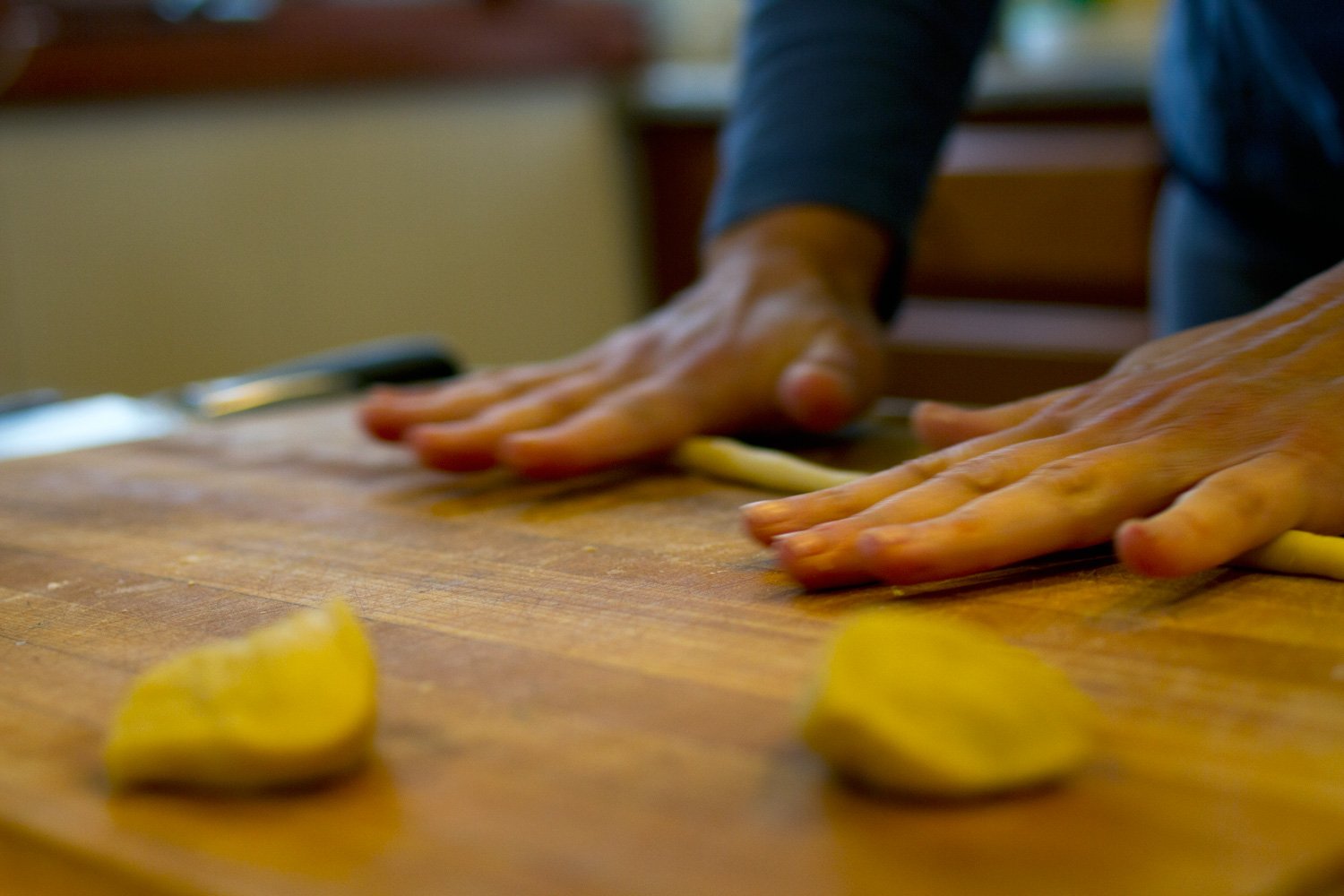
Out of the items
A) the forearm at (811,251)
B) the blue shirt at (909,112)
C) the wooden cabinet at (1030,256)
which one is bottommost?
the wooden cabinet at (1030,256)

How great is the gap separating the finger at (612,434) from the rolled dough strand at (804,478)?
0.06 feet

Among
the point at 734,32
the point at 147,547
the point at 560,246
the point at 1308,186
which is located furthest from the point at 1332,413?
the point at 734,32

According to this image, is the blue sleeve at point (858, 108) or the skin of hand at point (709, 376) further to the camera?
the blue sleeve at point (858, 108)

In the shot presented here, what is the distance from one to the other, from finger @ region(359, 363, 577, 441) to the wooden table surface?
8.5 inches

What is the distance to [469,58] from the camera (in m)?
2.50

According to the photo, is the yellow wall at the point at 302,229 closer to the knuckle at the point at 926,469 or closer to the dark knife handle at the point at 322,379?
the dark knife handle at the point at 322,379

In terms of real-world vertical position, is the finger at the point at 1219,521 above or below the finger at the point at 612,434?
above

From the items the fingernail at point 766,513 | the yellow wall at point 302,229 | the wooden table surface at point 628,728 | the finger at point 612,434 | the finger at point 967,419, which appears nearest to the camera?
the wooden table surface at point 628,728

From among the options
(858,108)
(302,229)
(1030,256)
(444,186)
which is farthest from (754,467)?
(444,186)

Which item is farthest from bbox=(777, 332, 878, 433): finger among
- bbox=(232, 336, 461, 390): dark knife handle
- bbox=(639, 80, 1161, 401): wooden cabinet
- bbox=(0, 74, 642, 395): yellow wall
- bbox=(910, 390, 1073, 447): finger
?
bbox=(0, 74, 642, 395): yellow wall

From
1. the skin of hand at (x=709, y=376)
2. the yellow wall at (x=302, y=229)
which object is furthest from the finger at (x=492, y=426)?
the yellow wall at (x=302, y=229)

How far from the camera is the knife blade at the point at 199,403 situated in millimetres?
1099

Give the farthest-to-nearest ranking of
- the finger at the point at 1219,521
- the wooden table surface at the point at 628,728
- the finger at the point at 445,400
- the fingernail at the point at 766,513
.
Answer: the finger at the point at 445,400 < the fingernail at the point at 766,513 < the finger at the point at 1219,521 < the wooden table surface at the point at 628,728

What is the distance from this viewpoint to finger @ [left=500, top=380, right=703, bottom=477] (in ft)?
2.83
